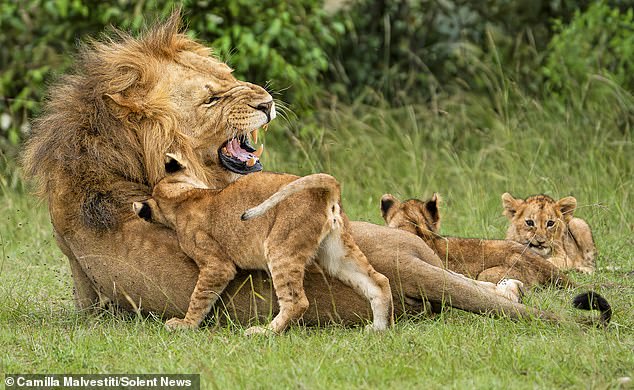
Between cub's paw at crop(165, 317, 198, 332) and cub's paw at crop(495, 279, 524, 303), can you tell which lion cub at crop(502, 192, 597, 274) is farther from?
cub's paw at crop(165, 317, 198, 332)

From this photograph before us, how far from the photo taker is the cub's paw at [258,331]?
202 inches

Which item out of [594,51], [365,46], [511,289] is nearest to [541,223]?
[511,289]

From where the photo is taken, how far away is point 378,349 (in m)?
4.88

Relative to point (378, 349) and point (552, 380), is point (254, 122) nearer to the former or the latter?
point (378, 349)

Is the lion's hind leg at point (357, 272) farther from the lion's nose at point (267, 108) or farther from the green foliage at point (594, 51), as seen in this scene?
the green foliage at point (594, 51)

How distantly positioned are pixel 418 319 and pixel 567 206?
90.6 inches

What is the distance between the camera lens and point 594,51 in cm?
1066

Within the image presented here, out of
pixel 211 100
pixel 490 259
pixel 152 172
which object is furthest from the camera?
pixel 490 259

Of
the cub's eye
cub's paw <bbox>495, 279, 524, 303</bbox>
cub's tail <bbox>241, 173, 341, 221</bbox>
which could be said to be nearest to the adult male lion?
the cub's eye

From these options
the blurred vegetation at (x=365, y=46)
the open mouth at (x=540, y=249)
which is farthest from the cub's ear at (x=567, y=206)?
the blurred vegetation at (x=365, y=46)

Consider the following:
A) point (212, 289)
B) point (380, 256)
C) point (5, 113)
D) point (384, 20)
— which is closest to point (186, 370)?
point (212, 289)

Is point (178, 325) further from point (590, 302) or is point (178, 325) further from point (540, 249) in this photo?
point (540, 249)

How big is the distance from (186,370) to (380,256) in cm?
116

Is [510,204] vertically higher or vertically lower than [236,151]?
lower
